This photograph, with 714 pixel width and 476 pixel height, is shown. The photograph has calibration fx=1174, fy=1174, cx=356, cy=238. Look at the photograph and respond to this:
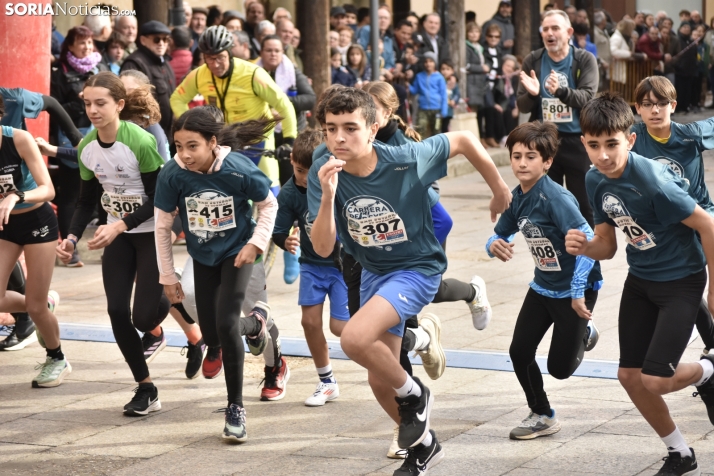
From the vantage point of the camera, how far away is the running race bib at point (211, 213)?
571 cm

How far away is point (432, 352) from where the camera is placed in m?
5.70

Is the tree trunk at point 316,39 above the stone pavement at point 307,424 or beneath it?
above

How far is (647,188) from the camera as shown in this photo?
4.66m

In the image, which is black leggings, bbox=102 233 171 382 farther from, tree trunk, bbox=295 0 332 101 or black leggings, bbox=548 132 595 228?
tree trunk, bbox=295 0 332 101

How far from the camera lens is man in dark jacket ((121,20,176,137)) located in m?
10.4

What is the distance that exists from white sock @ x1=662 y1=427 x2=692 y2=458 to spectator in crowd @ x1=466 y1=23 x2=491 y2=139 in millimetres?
13554

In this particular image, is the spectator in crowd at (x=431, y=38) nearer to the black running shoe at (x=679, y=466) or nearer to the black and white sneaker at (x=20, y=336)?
the black and white sneaker at (x=20, y=336)

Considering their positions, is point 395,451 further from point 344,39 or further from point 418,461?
point 344,39

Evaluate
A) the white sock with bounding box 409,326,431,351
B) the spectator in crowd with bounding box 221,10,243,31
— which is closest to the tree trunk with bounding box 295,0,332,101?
the spectator in crowd with bounding box 221,10,243,31

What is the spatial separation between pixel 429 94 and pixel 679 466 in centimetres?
1203

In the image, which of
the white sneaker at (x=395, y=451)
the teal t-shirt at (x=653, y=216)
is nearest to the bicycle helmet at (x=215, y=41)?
the white sneaker at (x=395, y=451)

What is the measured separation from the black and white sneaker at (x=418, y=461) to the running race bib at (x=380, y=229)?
0.86m

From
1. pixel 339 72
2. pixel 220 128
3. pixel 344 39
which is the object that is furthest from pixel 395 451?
pixel 344 39

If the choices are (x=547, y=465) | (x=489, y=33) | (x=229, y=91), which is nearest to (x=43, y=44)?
(x=229, y=91)
